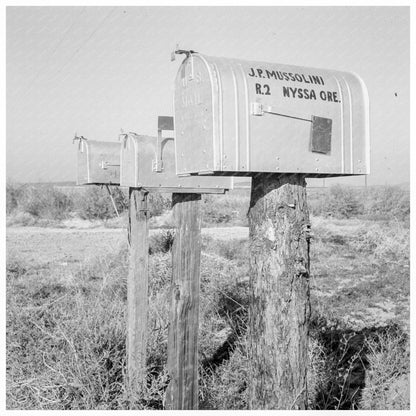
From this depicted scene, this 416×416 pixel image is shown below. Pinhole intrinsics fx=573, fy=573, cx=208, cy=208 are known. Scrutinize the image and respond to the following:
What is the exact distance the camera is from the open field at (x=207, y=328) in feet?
13.0

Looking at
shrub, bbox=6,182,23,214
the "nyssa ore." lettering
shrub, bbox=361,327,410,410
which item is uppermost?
the "nyssa ore." lettering

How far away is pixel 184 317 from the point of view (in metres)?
3.83

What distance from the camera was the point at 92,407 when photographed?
3.68m

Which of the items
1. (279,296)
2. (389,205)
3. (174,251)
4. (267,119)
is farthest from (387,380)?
(389,205)

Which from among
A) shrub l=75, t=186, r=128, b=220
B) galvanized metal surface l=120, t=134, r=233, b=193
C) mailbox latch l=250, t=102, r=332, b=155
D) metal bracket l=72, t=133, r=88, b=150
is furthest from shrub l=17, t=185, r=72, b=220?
mailbox latch l=250, t=102, r=332, b=155

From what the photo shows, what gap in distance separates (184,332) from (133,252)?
0.92 metres

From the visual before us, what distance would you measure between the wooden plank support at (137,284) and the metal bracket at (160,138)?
0.84 feet

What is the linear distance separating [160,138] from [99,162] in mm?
1304

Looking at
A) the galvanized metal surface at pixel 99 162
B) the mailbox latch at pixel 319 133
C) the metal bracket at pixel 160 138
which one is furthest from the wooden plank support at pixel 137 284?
the mailbox latch at pixel 319 133

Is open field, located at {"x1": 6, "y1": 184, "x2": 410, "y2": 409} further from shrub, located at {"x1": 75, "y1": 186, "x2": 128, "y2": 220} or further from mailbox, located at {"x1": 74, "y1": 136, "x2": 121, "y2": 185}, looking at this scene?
shrub, located at {"x1": 75, "y1": 186, "x2": 128, "y2": 220}

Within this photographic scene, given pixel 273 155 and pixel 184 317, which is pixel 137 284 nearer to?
pixel 184 317

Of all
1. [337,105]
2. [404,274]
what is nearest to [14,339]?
[337,105]

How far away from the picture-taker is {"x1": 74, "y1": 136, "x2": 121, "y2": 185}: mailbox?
5.29 metres

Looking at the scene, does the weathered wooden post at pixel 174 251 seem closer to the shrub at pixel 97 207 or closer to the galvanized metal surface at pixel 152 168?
the galvanized metal surface at pixel 152 168
